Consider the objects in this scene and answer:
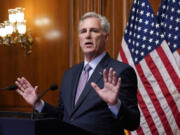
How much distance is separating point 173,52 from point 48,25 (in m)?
2.40

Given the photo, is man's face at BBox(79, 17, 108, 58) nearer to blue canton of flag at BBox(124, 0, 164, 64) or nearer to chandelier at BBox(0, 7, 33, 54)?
blue canton of flag at BBox(124, 0, 164, 64)

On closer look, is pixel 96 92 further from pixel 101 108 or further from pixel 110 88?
pixel 110 88

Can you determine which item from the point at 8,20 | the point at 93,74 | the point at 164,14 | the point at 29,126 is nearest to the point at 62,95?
the point at 93,74

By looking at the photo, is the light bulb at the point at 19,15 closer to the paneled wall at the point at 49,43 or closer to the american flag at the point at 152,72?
the paneled wall at the point at 49,43

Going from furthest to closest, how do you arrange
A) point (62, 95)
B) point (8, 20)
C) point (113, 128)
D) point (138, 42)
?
point (8, 20) < point (138, 42) < point (62, 95) < point (113, 128)

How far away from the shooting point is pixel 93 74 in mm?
2496

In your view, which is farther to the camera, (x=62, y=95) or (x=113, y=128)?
(x=62, y=95)

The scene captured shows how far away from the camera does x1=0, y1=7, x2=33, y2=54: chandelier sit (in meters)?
5.40

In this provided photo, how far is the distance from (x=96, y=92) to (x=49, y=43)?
318 cm

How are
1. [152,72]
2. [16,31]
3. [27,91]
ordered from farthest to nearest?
[16,31] < [152,72] < [27,91]

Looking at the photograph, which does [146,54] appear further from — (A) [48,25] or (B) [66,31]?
(A) [48,25]

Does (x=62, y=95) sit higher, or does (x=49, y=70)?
(x=62, y=95)

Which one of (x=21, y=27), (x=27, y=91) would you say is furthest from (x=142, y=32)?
(x=21, y=27)

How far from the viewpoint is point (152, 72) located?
12.0ft
